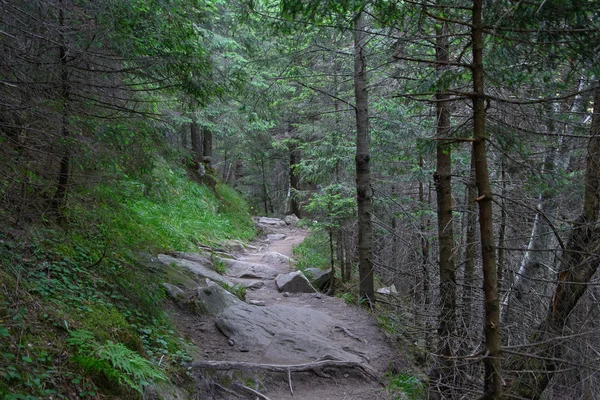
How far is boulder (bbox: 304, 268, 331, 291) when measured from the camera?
1175 centimetres

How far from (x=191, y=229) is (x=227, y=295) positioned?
5446mm

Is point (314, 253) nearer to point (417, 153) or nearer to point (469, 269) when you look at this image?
point (469, 269)

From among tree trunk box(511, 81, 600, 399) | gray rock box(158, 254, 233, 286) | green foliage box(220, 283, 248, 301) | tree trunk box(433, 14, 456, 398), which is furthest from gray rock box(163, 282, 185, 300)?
tree trunk box(511, 81, 600, 399)

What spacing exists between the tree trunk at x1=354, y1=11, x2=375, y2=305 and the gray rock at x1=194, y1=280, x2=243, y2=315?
3.15 meters

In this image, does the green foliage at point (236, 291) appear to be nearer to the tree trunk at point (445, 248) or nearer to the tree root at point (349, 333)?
the tree root at point (349, 333)

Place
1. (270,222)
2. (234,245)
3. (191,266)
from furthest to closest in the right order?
(270,222), (234,245), (191,266)

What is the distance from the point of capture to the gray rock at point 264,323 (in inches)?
255

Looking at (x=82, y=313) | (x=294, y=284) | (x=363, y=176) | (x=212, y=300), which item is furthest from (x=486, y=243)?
(x=294, y=284)

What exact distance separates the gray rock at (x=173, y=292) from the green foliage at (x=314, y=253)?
595 centimetres

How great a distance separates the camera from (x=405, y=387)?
19.7 feet

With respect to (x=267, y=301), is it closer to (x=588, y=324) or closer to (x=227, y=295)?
(x=227, y=295)

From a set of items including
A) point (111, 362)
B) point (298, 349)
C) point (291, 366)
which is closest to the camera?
Answer: point (111, 362)

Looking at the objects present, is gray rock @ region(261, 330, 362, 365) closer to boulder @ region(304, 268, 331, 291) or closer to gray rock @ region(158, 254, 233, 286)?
gray rock @ region(158, 254, 233, 286)

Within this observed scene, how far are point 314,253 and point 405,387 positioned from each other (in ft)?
28.9
